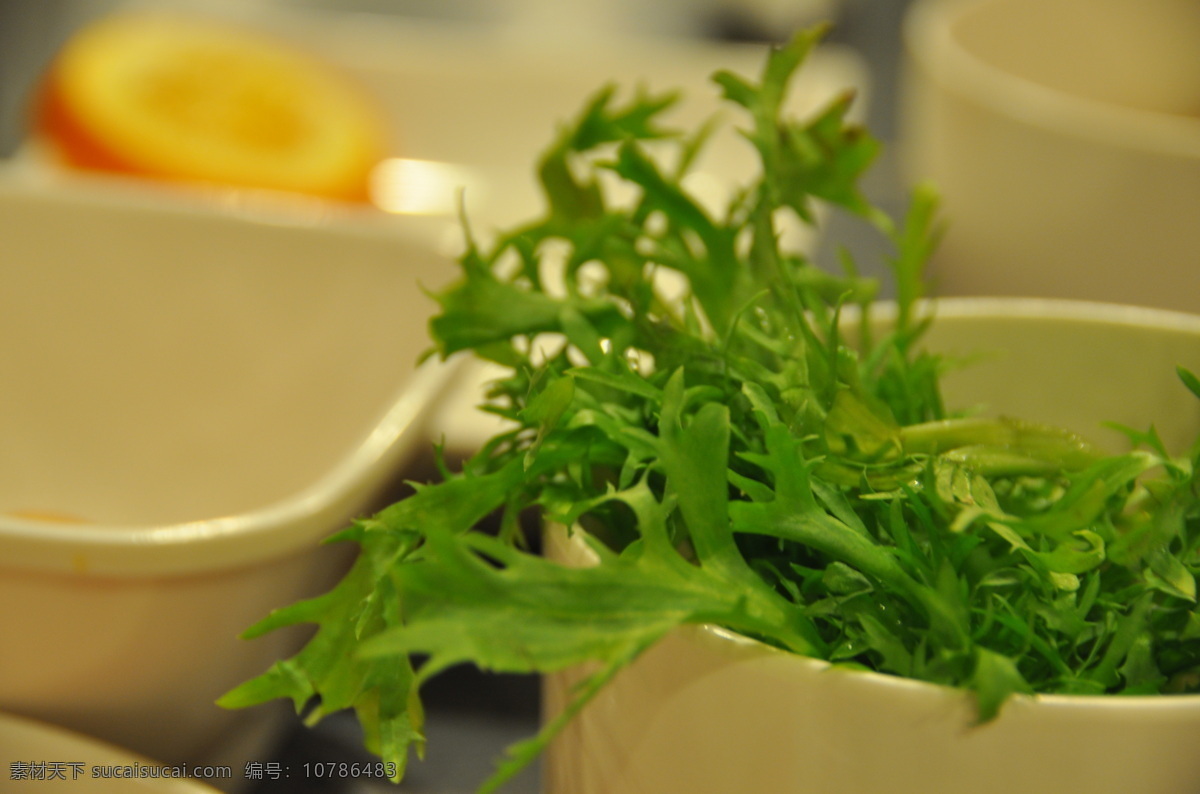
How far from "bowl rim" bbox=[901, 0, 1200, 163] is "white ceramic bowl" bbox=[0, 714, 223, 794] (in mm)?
388

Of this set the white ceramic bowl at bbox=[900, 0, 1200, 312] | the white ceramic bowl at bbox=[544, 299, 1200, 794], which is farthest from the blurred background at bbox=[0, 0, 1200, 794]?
the white ceramic bowl at bbox=[544, 299, 1200, 794]

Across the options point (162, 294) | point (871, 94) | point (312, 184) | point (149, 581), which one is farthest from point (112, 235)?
point (871, 94)

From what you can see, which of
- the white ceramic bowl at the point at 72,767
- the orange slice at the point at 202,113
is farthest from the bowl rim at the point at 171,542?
the orange slice at the point at 202,113

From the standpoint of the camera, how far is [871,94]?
1.02 metres

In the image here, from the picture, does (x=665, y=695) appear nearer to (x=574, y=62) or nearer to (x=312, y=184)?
(x=312, y=184)

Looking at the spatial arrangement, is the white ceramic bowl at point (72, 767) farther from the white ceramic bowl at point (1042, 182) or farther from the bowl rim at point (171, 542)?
the white ceramic bowl at point (1042, 182)

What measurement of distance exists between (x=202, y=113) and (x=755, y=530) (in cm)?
58

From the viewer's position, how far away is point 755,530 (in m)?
0.21

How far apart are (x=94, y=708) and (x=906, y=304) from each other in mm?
245

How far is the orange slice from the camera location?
25.5 inches

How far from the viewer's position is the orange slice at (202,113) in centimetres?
65

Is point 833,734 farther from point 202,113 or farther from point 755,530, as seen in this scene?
point 202,113

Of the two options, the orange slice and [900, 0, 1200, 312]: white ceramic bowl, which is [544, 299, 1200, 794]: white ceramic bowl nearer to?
[900, 0, 1200, 312]: white ceramic bowl

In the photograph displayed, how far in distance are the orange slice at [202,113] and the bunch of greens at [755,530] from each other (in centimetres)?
43
